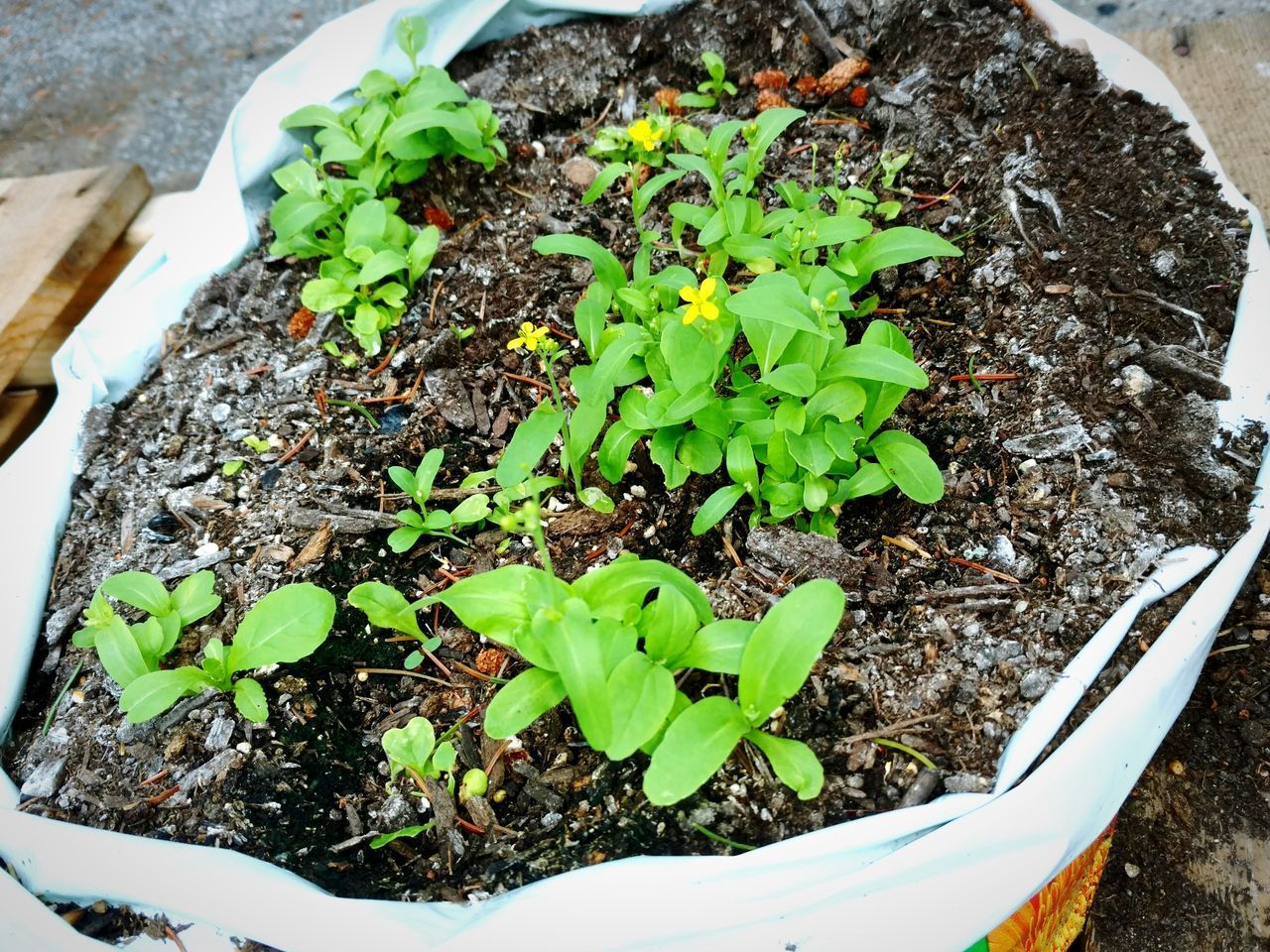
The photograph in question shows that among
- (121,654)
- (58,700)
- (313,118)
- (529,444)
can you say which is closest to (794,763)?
(529,444)

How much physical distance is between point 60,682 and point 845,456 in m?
1.54

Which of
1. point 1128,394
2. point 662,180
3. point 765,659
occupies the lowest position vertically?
point 1128,394

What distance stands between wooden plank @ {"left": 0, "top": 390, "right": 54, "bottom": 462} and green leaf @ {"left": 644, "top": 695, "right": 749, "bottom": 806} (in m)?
2.12

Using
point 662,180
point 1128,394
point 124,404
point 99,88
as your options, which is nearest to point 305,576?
point 124,404

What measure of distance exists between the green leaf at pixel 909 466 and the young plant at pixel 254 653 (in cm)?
100

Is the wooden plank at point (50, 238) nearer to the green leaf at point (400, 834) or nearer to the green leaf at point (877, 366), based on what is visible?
the green leaf at point (400, 834)

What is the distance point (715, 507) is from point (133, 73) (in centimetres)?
354

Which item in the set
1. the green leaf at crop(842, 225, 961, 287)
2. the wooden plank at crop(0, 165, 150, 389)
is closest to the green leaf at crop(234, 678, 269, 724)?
the green leaf at crop(842, 225, 961, 287)

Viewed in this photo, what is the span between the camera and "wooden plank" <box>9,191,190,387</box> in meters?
2.50

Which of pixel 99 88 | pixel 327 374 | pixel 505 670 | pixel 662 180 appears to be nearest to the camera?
pixel 505 670

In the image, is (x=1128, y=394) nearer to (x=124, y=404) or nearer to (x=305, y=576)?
(x=305, y=576)

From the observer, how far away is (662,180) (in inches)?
74.1

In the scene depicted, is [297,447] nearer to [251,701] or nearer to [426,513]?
[426,513]

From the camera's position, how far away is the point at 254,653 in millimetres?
1553
